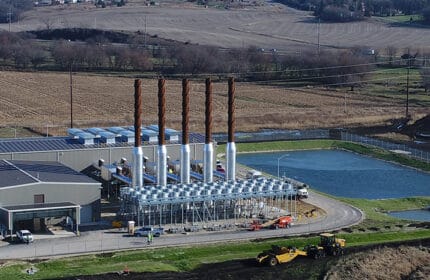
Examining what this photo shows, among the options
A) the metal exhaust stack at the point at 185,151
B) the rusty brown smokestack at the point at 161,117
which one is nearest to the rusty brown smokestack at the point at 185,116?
the metal exhaust stack at the point at 185,151

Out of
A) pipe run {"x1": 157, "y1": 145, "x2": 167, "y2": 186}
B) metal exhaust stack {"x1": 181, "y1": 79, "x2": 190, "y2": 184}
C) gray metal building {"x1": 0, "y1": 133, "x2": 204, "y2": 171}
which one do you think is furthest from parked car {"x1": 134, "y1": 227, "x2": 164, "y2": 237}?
gray metal building {"x1": 0, "y1": 133, "x2": 204, "y2": 171}

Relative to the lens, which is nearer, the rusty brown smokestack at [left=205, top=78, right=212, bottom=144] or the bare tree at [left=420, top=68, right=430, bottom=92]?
the rusty brown smokestack at [left=205, top=78, right=212, bottom=144]

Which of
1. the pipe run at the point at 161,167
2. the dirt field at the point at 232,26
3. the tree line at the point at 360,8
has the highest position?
the tree line at the point at 360,8

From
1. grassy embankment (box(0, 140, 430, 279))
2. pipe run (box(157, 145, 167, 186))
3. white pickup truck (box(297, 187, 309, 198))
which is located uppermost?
pipe run (box(157, 145, 167, 186))

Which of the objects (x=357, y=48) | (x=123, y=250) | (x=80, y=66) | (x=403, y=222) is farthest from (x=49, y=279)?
(x=357, y=48)

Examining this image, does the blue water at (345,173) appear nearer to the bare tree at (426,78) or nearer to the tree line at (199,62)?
the bare tree at (426,78)

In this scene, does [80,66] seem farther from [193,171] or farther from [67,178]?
[67,178]

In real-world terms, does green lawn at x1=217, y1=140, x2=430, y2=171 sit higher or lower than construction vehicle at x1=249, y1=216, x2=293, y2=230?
higher

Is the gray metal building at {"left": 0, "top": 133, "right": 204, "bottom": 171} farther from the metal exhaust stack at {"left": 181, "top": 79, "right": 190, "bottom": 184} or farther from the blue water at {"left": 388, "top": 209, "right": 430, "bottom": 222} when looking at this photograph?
the blue water at {"left": 388, "top": 209, "right": 430, "bottom": 222}
